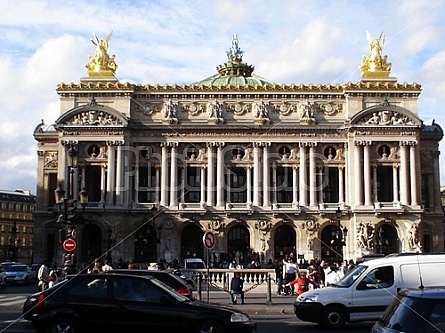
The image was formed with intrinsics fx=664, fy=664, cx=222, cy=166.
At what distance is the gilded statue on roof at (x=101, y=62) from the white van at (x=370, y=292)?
180ft

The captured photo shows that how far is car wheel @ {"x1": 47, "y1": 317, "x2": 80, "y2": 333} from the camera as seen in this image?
1717 cm

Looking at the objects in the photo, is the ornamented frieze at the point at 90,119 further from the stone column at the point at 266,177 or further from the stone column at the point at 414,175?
the stone column at the point at 414,175

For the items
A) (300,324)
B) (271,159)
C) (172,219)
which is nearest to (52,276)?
(300,324)

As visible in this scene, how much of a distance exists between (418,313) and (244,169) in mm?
60291

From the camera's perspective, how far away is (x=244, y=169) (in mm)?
Answer: 71688

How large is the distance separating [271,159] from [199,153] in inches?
302

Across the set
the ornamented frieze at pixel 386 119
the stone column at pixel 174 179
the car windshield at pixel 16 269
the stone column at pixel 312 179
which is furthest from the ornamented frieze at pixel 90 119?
the ornamented frieze at pixel 386 119

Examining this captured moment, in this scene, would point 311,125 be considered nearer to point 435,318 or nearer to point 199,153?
point 199,153

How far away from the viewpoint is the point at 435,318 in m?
11.3

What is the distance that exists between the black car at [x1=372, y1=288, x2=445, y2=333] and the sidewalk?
17120 mm

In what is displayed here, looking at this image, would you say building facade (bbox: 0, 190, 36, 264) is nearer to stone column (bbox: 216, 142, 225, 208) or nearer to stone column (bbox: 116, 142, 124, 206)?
stone column (bbox: 116, 142, 124, 206)

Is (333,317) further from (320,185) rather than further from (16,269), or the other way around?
(320,185)

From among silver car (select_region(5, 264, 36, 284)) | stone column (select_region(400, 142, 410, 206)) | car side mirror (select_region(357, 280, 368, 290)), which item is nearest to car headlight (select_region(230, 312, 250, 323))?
car side mirror (select_region(357, 280, 368, 290))

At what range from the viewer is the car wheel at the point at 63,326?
56.3 ft
